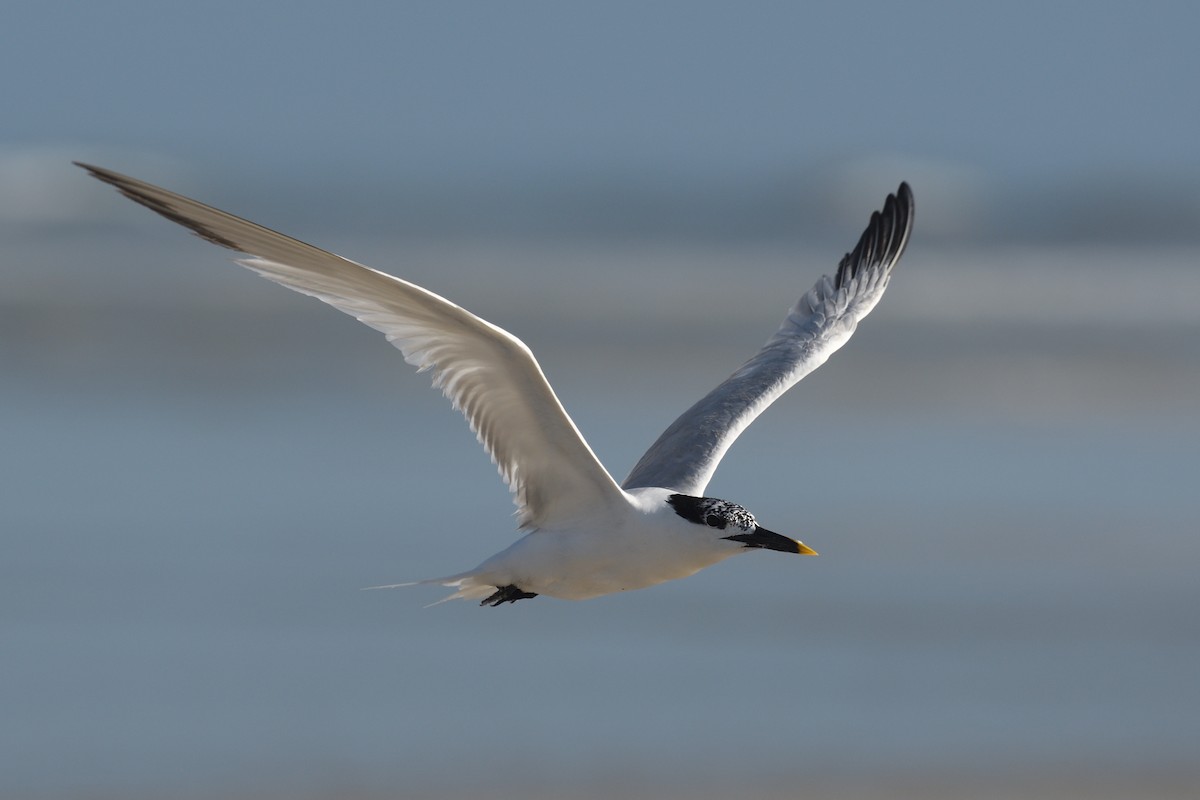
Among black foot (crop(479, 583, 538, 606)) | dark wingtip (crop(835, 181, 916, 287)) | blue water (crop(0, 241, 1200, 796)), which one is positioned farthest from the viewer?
dark wingtip (crop(835, 181, 916, 287))

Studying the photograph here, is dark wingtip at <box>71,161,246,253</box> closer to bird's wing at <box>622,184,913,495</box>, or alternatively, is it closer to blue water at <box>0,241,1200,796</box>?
bird's wing at <box>622,184,913,495</box>

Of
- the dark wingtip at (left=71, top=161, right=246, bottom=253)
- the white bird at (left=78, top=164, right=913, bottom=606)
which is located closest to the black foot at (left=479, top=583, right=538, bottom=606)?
the white bird at (left=78, top=164, right=913, bottom=606)

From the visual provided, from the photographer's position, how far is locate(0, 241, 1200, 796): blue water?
10.2 meters

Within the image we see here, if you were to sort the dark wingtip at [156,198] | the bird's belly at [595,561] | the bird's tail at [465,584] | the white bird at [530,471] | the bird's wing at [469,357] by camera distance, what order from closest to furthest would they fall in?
the dark wingtip at [156,198], the bird's wing at [469,357], the white bird at [530,471], the bird's belly at [595,561], the bird's tail at [465,584]

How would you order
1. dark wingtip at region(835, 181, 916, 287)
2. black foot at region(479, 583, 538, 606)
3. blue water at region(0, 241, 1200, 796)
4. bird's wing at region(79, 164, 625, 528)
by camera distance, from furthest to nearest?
dark wingtip at region(835, 181, 916, 287)
blue water at region(0, 241, 1200, 796)
black foot at region(479, 583, 538, 606)
bird's wing at region(79, 164, 625, 528)

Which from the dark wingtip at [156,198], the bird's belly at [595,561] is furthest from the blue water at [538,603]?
the dark wingtip at [156,198]

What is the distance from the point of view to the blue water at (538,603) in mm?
10188

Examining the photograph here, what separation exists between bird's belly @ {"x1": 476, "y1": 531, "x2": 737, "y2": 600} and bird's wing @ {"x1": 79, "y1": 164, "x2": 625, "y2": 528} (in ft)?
0.54

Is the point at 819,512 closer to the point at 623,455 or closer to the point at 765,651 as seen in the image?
the point at 623,455

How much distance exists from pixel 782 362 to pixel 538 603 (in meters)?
3.47

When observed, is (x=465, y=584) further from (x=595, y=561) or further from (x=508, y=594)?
(x=595, y=561)

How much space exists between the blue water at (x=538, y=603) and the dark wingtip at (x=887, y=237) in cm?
263

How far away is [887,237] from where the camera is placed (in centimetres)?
1091

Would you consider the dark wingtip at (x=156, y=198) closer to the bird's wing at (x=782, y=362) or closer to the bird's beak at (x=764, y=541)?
the bird's beak at (x=764, y=541)
